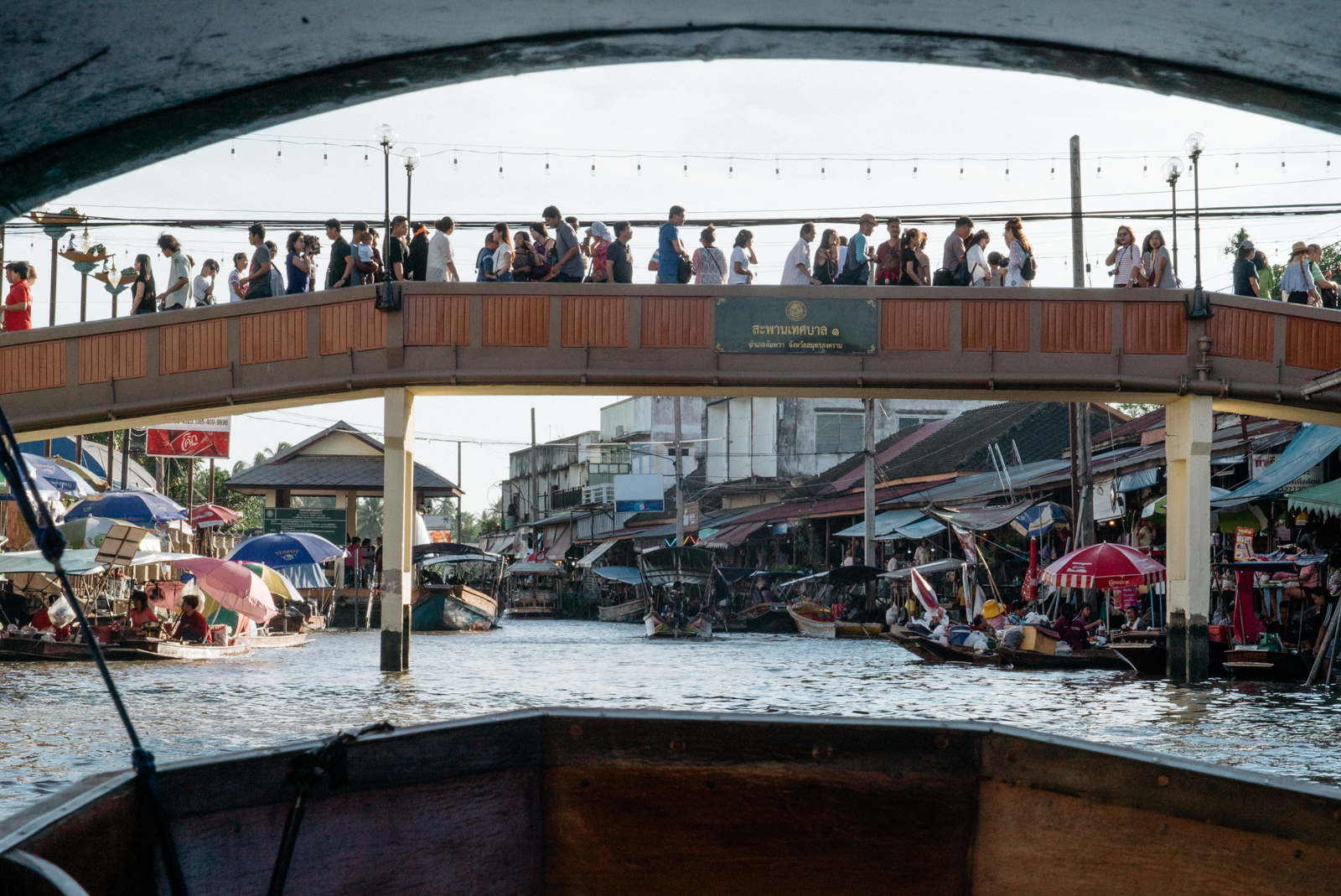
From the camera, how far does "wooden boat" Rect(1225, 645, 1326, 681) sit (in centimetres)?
1847

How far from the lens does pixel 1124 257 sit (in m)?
20.1

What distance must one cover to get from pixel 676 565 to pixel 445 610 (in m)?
6.62

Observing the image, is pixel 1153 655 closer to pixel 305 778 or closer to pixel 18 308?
pixel 18 308

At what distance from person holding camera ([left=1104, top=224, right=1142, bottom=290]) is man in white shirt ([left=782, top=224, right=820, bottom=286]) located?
14.6 ft

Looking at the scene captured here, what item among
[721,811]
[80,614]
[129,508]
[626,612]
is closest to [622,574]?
[626,612]

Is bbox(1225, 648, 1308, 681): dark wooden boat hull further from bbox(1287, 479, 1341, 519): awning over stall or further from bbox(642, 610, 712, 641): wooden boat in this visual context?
bbox(642, 610, 712, 641): wooden boat

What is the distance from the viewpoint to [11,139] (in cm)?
399

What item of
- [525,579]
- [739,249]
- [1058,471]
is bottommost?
[525,579]

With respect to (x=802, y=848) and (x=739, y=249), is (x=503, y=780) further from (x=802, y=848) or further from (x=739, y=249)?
(x=739, y=249)

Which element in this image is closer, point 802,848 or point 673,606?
point 802,848

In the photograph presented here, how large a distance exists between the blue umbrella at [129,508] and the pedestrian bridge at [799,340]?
19.8 ft

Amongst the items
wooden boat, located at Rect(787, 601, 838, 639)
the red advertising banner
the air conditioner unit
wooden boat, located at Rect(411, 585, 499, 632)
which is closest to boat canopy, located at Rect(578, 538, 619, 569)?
the air conditioner unit

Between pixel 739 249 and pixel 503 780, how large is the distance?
1581 centimetres

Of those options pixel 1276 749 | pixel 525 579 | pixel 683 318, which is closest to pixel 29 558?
pixel 683 318
